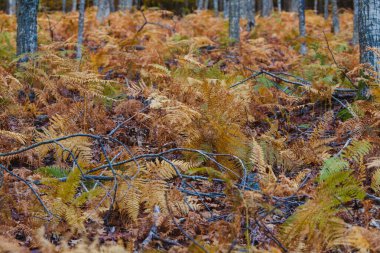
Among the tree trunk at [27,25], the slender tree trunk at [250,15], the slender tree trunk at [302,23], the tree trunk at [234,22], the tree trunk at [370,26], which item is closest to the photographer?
the tree trunk at [370,26]

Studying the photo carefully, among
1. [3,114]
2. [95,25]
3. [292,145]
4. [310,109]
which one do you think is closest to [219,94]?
[292,145]

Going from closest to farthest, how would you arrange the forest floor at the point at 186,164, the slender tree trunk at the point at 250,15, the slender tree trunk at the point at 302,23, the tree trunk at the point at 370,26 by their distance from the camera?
the forest floor at the point at 186,164 < the tree trunk at the point at 370,26 < the slender tree trunk at the point at 302,23 < the slender tree trunk at the point at 250,15

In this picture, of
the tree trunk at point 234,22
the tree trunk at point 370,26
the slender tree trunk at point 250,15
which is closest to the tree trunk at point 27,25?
the tree trunk at point 370,26

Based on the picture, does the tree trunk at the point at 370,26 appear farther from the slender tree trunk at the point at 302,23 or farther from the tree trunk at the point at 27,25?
the tree trunk at the point at 27,25

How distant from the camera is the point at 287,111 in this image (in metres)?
6.29

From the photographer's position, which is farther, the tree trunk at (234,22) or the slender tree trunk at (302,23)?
the tree trunk at (234,22)

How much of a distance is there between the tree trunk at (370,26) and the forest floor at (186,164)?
1.46ft

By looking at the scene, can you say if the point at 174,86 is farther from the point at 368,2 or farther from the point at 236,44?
the point at 236,44

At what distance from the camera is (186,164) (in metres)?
4.02

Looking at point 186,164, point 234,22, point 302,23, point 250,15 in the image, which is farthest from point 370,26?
point 250,15

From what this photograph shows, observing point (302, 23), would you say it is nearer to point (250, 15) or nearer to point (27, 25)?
point (250, 15)

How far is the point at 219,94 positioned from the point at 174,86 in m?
1.39

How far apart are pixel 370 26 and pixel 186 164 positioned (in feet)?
11.2

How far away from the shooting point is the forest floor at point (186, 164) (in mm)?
3006
